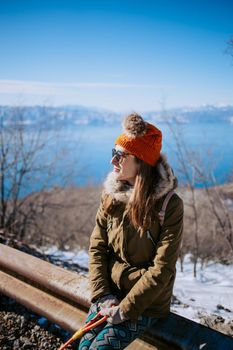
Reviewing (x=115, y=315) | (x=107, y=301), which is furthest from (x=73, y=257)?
(x=115, y=315)

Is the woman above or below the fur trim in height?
below

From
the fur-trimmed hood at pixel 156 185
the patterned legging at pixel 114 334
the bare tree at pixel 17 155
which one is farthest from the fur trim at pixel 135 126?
the bare tree at pixel 17 155

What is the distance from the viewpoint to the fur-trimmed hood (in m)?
2.21

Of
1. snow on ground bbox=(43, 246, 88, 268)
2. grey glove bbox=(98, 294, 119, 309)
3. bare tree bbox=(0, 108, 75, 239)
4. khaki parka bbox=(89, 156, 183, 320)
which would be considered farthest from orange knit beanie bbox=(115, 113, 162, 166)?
bare tree bbox=(0, 108, 75, 239)

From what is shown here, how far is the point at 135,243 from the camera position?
226 centimetres

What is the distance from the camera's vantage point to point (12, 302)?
10.8 feet

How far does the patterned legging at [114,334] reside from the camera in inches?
81.7

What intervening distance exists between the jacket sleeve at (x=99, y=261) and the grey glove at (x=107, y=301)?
0.11ft

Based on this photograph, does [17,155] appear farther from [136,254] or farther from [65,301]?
[136,254]

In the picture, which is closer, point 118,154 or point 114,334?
point 114,334

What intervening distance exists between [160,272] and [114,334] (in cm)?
54

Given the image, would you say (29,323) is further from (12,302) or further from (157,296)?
(157,296)

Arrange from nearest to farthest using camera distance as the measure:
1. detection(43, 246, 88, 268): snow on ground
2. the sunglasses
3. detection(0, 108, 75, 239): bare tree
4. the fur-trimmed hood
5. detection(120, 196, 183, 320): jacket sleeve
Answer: detection(120, 196, 183, 320): jacket sleeve, the fur-trimmed hood, the sunglasses, detection(43, 246, 88, 268): snow on ground, detection(0, 108, 75, 239): bare tree

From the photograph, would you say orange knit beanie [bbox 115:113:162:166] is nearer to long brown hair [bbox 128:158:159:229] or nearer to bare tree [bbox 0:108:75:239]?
long brown hair [bbox 128:158:159:229]
